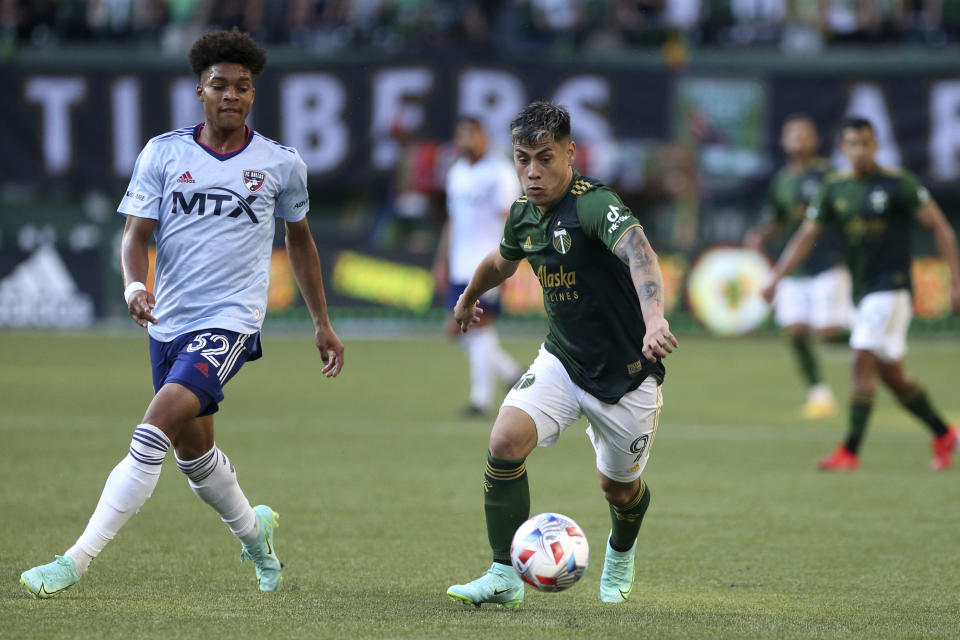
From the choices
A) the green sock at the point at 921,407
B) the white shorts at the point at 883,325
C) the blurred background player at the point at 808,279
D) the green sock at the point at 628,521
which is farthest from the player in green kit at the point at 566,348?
A: the blurred background player at the point at 808,279

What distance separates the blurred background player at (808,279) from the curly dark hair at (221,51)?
26.5 feet

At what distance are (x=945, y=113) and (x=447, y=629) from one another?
1903 cm

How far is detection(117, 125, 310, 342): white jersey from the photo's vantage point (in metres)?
5.75

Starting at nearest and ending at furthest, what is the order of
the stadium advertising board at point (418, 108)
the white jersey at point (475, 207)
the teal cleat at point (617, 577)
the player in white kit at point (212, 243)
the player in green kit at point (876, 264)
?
the player in white kit at point (212, 243) → the teal cleat at point (617, 577) → the player in green kit at point (876, 264) → the white jersey at point (475, 207) → the stadium advertising board at point (418, 108)

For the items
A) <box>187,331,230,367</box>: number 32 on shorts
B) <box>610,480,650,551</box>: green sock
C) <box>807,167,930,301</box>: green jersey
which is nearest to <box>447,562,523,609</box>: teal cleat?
<box>610,480,650,551</box>: green sock

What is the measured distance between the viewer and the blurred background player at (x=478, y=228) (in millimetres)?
12688

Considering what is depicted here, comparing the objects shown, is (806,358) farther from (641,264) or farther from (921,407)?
(641,264)

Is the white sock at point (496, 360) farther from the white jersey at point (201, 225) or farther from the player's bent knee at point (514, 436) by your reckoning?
the player's bent knee at point (514, 436)

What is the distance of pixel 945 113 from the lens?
2200 centimetres

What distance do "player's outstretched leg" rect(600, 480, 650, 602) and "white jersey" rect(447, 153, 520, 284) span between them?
7045mm

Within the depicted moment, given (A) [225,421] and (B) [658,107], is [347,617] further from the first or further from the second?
(B) [658,107]

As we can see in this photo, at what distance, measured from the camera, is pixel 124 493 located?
5430mm

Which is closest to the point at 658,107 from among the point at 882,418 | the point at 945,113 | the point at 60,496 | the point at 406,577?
the point at 945,113

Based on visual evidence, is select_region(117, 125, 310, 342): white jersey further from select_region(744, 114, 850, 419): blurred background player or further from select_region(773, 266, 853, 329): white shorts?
select_region(773, 266, 853, 329): white shorts
